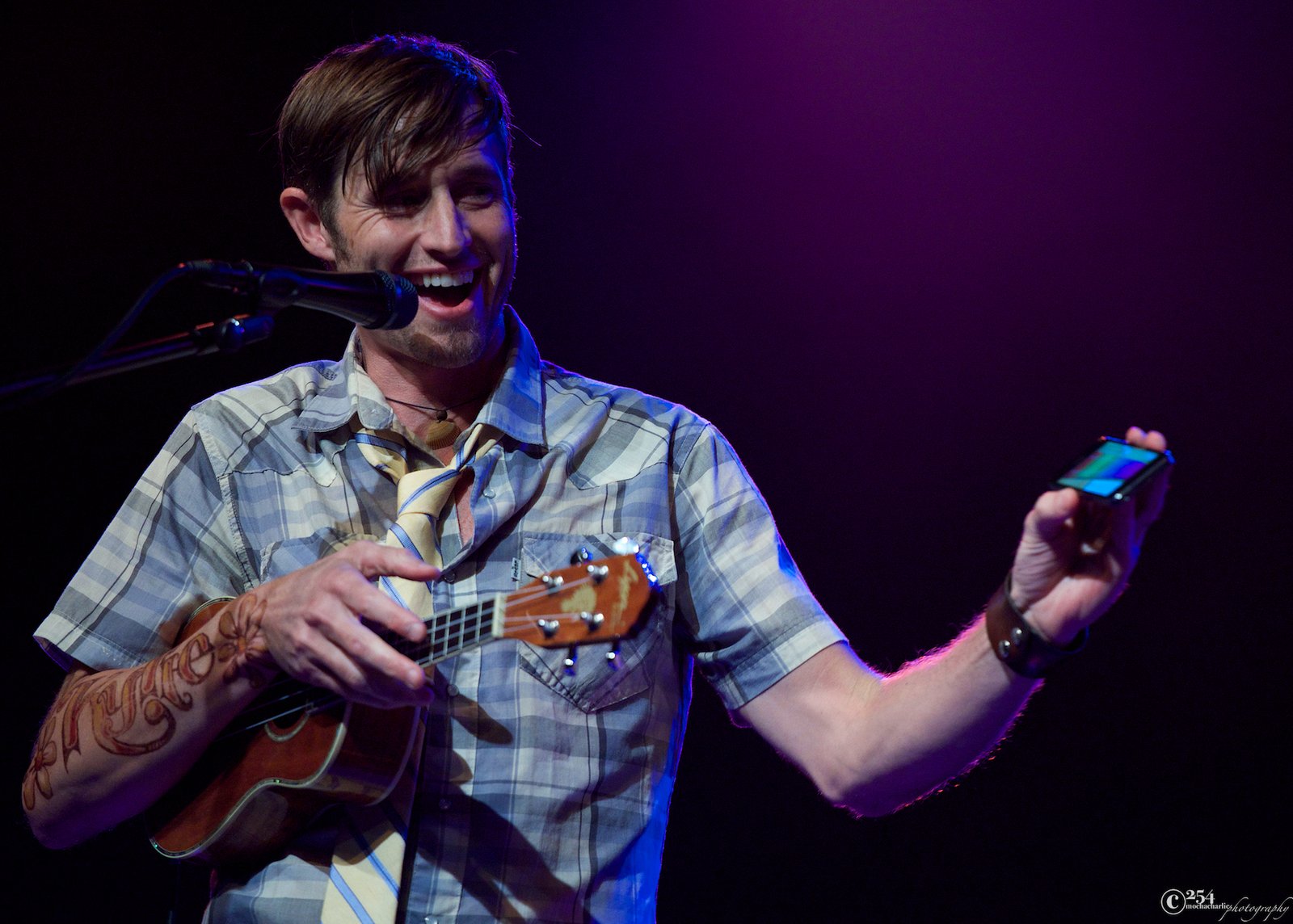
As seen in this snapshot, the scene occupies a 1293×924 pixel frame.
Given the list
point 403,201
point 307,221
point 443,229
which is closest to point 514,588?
point 443,229

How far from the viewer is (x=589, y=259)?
12.7ft

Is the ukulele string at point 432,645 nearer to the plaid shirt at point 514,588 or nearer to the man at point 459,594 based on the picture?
the man at point 459,594

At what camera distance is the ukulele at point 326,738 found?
5.28ft

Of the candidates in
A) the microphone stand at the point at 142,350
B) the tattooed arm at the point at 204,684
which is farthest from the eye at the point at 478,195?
the tattooed arm at the point at 204,684

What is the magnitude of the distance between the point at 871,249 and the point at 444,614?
2459mm

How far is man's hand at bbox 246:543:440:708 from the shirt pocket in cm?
37

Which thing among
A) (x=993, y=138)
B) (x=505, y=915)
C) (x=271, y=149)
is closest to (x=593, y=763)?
(x=505, y=915)

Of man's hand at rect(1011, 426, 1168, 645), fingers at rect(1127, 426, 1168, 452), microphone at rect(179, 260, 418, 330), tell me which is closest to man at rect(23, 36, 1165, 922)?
man's hand at rect(1011, 426, 1168, 645)

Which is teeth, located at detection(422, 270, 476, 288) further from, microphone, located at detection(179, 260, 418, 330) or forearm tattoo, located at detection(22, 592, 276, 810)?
forearm tattoo, located at detection(22, 592, 276, 810)

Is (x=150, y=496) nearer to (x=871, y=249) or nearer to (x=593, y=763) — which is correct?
(x=593, y=763)

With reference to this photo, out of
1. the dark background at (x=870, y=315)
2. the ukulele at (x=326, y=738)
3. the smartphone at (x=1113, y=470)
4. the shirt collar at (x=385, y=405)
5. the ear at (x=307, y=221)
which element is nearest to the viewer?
the smartphone at (x=1113, y=470)

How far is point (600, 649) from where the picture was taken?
6.59 feet

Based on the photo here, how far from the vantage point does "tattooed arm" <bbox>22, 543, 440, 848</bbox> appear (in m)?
1.59

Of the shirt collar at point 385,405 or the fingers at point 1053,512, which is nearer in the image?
the fingers at point 1053,512
